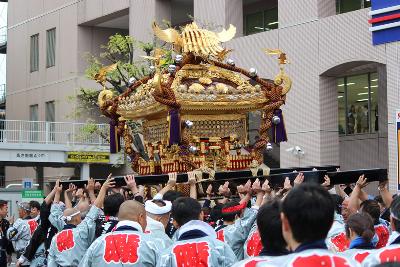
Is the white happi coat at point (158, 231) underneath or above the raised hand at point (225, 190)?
underneath

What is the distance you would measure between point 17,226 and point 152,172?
2485 millimetres

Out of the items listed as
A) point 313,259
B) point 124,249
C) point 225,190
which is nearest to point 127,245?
point 124,249

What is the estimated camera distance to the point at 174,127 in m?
11.2

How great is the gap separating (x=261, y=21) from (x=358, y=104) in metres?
5.63

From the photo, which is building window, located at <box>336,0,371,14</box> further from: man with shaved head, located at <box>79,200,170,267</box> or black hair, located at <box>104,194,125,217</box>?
man with shaved head, located at <box>79,200,170,267</box>

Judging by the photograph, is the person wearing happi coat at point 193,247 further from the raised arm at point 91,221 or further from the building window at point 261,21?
the building window at point 261,21

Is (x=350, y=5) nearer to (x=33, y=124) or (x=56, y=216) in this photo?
(x=33, y=124)

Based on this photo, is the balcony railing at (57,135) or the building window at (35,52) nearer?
the balcony railing at (57,135)

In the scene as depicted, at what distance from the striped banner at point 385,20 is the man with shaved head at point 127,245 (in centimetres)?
1255

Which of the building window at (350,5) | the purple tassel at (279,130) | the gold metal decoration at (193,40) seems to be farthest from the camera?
the building window at (350,5)

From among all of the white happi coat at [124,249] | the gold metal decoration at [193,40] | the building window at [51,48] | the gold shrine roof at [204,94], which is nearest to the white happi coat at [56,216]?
the white happi coat at [124,249]

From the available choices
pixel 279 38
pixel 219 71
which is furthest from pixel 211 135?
pixel 279 38

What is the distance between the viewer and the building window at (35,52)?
126ft

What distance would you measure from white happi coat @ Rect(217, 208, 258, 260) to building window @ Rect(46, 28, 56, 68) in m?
30.7
